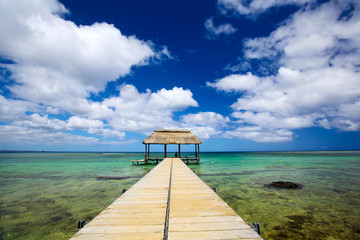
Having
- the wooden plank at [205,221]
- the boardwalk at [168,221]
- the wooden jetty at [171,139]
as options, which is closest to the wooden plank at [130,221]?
the boardwalk at [168,221]

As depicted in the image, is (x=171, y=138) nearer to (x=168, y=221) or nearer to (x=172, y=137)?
(x=172, y=137)

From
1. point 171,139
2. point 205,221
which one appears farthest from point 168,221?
point 171,139

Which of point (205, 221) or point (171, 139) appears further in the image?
point (171, 139)

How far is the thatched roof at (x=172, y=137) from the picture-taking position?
22.5 m

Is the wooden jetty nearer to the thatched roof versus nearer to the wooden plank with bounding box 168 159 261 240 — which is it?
the thatched roof

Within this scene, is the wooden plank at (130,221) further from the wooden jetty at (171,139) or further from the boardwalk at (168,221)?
the wooden jetty at (171,139)

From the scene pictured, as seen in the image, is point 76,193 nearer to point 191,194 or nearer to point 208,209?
point 191,194

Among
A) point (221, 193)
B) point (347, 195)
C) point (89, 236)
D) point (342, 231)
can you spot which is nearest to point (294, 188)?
A: point (347, 195)

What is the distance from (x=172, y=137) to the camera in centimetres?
2383

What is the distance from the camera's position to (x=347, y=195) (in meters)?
8.56

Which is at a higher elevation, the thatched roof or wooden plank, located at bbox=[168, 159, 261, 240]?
the thatched roof

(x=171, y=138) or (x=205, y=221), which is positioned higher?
(x=171, y=138)

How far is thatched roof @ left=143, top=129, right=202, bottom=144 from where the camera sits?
73.7 feet

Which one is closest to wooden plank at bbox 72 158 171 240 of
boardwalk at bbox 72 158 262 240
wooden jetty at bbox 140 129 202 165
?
boardwalk at bbox 72 158 262 240
